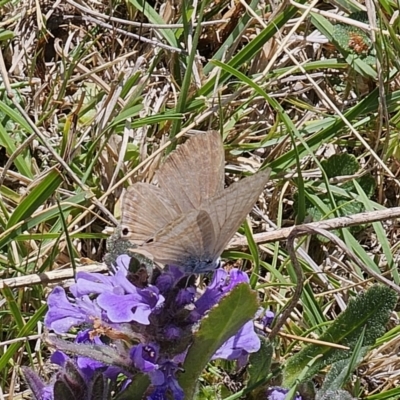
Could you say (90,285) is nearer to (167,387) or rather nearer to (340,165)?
(167,387)

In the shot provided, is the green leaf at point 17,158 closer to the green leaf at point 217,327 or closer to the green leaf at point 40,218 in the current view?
the green leaf at point 40,218

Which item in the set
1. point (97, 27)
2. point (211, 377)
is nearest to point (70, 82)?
point (97, 27)

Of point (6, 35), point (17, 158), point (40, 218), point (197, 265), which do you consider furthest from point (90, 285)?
point (6, 35)

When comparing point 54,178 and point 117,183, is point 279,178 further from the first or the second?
point 54,178

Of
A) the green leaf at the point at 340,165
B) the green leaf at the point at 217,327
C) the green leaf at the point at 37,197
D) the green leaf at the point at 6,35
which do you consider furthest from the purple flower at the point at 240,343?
the green leaf at the point at 6,35

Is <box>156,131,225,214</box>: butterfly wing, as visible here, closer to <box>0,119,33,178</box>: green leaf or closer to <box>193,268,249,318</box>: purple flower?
<box>193,268,249,318</box>: purple flower

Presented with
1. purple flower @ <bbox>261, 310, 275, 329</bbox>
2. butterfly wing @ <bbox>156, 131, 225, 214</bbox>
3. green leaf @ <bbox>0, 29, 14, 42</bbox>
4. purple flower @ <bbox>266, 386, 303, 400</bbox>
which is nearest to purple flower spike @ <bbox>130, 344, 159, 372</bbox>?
butterfly wing @ <bbox>156, 131, 225, 214</bbox>
